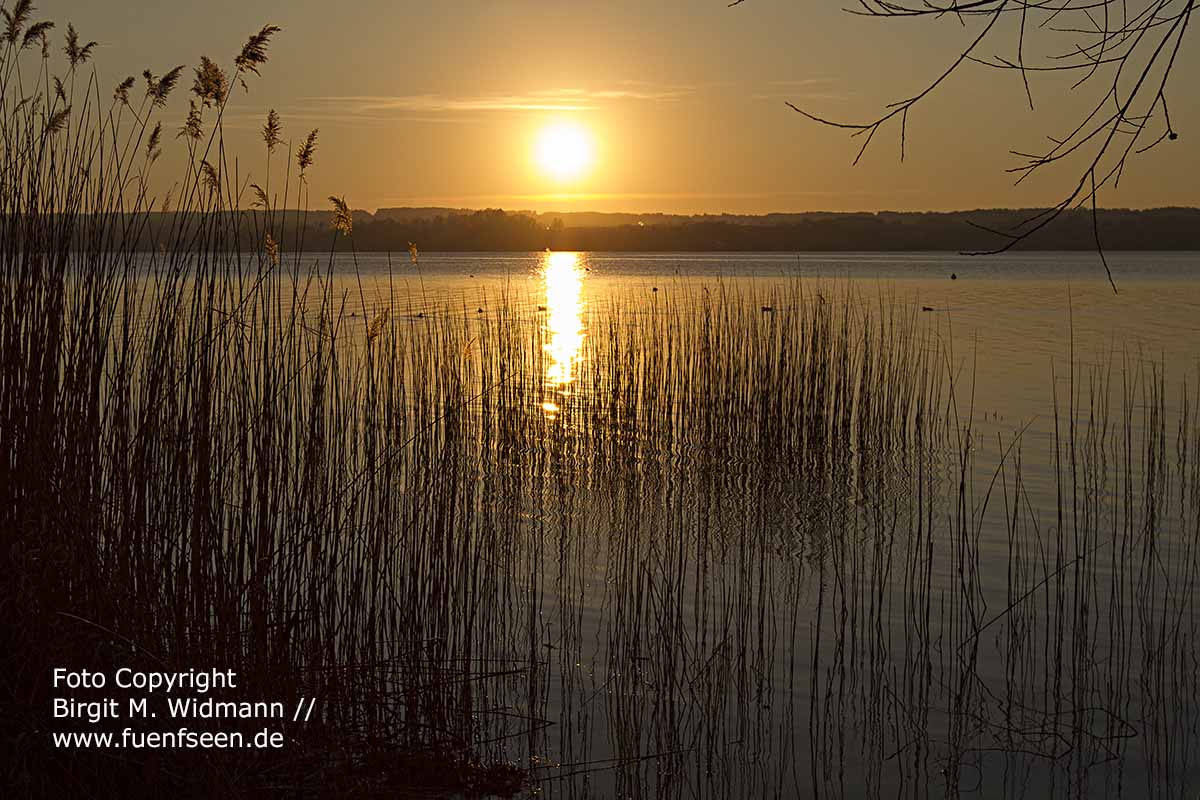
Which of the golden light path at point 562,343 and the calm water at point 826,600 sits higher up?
the golden light path at point 562,343

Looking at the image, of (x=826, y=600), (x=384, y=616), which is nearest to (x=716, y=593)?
(x=826, y=600)

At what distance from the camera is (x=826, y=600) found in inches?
171

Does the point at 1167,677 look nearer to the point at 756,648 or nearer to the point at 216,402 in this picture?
the point at 756,648

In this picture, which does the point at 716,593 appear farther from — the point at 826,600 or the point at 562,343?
the point at 562,343

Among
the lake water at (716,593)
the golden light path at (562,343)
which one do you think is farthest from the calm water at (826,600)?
the golden light path at (562,343)

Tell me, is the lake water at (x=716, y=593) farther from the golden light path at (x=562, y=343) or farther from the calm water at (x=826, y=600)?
the golden light path at (x=562, y=343)

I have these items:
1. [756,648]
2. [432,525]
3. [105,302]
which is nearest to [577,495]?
[756,648]

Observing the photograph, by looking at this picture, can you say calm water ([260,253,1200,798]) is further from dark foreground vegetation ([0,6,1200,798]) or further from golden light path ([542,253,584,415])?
golden light path ([542,253,584,415])

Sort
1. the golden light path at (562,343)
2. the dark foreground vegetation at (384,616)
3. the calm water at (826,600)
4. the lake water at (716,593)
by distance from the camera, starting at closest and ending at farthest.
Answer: the dark foreground vegetation at (384,616), the lake water at (716,593), the calm water at (826,600), the golden light path at (562,343)

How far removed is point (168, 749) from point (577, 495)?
3788 millimetres

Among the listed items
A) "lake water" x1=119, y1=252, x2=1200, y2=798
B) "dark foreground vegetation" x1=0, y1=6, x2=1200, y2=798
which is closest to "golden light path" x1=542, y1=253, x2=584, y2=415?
"lake water" x1=119, y1=252, x2=1200, y2=798

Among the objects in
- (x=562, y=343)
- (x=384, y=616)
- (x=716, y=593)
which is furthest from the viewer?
(x=562, y=343)

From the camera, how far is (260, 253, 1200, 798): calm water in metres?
3.00

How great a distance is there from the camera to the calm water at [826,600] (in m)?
3.00
